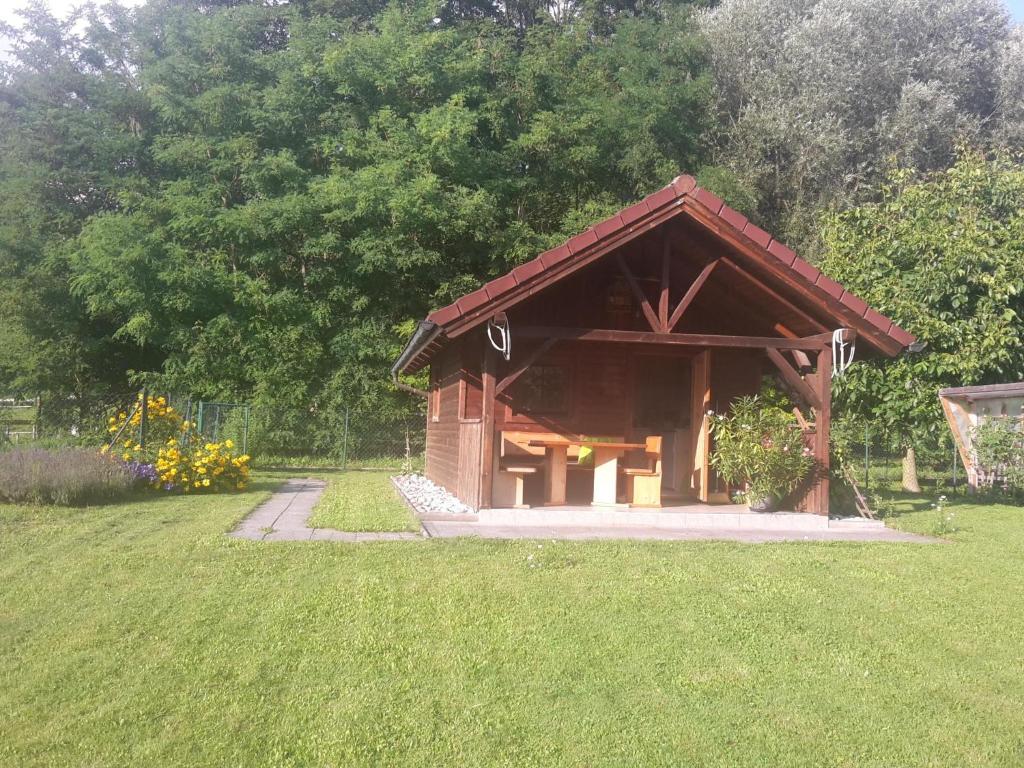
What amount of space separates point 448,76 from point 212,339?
1082cm

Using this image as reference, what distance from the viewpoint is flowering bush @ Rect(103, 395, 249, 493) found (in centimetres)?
1365

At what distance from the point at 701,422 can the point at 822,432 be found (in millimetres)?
1720

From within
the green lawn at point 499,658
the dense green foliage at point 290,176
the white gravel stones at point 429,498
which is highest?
the dense green foliage at point 290,176

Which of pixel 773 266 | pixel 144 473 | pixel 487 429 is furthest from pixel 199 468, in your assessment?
pixel 773 266

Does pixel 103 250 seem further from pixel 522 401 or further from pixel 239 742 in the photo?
pixel 239 742

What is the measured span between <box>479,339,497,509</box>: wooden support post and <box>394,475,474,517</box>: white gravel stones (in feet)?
1.55

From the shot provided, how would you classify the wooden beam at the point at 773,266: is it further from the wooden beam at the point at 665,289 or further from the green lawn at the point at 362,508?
the green lawn at the point at 362,508

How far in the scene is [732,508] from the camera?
11.7m

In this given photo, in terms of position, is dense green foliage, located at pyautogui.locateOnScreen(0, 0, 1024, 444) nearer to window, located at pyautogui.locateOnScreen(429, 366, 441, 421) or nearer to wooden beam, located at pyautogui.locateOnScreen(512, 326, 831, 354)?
window, located at pyautogui.locateOnScreen(429, 366, 441, 421)

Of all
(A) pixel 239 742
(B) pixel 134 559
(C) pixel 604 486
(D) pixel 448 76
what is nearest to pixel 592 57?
(D) pixel 448 76

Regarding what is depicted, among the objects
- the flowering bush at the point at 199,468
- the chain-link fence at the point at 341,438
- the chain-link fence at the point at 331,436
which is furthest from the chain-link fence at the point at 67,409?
the flowering bush at the point at 199,468

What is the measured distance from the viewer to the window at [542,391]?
42.3 ft

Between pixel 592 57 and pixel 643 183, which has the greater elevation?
pixel 592 57

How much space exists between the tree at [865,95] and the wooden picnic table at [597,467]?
51.9 feet
